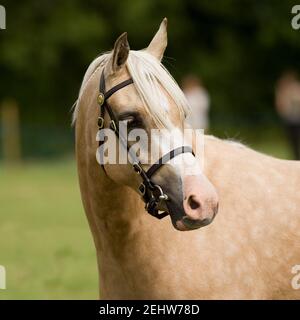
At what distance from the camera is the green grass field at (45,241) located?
25.8 feet

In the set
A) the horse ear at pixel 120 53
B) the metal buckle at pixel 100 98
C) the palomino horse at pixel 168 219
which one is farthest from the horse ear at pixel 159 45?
the metal buckle at pixel 100 98

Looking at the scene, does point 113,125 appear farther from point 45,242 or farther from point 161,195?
Answer: point 45,242

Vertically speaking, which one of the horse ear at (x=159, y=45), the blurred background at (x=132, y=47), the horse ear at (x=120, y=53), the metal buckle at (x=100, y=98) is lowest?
the metal buckle at (x=100, y=98)

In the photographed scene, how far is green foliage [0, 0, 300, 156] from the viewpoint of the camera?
101 ft

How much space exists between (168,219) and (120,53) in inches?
39.2

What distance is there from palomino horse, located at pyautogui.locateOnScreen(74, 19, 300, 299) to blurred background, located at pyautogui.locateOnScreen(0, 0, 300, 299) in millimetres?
13470

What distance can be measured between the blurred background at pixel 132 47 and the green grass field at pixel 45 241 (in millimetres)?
1197

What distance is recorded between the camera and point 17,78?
105 ft

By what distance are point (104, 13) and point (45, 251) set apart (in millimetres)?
23461

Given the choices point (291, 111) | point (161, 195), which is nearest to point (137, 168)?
point (161, 195)

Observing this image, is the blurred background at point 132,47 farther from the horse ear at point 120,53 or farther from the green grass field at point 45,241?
the horse ear at point 120,53

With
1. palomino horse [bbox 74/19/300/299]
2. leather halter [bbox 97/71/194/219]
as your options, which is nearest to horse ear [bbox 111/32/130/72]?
palomino horse [bbox 74/19/300/299]

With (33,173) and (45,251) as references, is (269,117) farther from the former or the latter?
(45,251)
